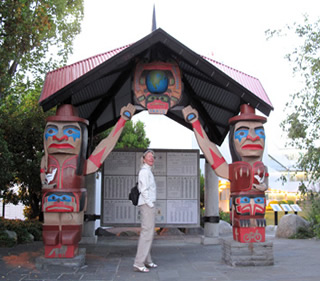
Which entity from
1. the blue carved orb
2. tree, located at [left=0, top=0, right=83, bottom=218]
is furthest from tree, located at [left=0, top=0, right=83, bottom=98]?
the blue carved orb

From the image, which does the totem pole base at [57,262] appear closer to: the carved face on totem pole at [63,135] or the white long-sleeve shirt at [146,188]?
the white long-sleeve shirt at [146,188]

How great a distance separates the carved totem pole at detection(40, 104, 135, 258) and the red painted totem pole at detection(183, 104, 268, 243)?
219cm

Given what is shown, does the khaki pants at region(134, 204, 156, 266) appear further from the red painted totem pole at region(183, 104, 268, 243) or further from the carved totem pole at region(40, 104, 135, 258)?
the red painted totem pole at region(183, 104, 268, 243)

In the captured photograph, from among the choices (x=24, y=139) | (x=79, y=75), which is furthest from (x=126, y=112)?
(x=24, y=139)

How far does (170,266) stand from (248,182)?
1930 mm

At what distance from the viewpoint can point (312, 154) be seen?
9.48 m

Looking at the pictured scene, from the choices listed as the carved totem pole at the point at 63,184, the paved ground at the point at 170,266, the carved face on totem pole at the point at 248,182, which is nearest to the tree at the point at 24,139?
the paved ground at the point at 170,266

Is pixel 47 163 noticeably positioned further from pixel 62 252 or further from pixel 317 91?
pixel 317 91

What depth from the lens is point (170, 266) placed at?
19.5 ft

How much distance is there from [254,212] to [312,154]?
170 inches

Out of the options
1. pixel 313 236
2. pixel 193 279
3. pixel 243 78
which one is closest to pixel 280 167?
pixel 313 236

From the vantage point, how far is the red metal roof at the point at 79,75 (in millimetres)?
6157

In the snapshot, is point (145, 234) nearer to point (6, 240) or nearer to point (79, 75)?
point (79, 75)

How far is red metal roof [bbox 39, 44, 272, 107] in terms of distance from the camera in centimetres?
616
